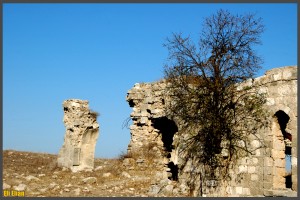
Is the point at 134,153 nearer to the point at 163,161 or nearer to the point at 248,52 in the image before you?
the point at 163,161

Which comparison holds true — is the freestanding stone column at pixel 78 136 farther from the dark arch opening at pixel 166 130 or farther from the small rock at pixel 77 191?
the small rock at pixel 77 191

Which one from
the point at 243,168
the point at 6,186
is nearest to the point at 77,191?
the point at 6,186

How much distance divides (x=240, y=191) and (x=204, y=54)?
14.6 feet

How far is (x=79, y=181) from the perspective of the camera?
1430cm

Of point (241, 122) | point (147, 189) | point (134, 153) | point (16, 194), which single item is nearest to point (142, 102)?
point (134, 153)

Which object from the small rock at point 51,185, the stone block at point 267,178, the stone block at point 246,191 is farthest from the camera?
the small rock at point 51,185

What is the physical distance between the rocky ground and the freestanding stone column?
22.6 inches

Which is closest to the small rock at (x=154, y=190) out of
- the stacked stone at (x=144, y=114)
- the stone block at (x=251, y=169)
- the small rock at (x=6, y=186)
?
the stone block at (x=251, y=169)

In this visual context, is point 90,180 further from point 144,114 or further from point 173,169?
point 144,114

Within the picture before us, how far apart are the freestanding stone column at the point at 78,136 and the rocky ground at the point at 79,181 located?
57 centimetres

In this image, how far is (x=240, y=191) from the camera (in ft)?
38.1

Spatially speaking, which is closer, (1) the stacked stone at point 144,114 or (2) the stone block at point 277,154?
(2) the stone block at point 277,154

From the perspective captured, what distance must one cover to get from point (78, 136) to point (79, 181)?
3352 mm

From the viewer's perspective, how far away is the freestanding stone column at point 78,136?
55.8 ft
